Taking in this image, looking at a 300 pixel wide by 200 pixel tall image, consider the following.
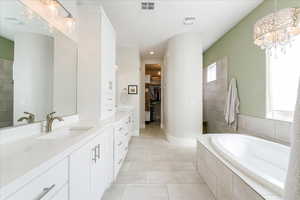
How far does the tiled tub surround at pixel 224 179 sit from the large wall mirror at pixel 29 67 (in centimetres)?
184

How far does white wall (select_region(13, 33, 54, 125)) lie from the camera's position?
1274mm

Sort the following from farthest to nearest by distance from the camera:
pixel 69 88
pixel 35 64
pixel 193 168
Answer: pixel 193 168, pixel 69 88, pixel 35 64

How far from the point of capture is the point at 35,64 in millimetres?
1490

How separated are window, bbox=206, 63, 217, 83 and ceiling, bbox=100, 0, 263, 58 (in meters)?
0.80

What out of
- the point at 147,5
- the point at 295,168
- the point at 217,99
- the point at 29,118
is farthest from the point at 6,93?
the point at 217,99

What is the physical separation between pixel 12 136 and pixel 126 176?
156 cm

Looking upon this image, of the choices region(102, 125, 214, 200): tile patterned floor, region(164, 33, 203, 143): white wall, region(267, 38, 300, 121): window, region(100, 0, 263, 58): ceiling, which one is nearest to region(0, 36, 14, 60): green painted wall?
region(102, 125, 214, 200): tile patterned floor

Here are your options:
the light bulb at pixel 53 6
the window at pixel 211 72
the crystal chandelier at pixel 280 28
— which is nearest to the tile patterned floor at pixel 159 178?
the crystal chandelier at pixel 280 28

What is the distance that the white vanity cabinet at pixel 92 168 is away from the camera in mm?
1092

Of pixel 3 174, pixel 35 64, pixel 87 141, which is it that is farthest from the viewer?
pixel 35 64

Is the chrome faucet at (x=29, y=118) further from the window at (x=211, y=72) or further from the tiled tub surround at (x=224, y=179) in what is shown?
the window at (x=211, y=72)

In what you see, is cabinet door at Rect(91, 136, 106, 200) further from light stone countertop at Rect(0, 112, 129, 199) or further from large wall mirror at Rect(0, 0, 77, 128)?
large wall mirror at Rect(0, 0, 77, 128)

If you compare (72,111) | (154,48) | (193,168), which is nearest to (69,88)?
(72,111)

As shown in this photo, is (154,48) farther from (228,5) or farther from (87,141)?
(87,141)
